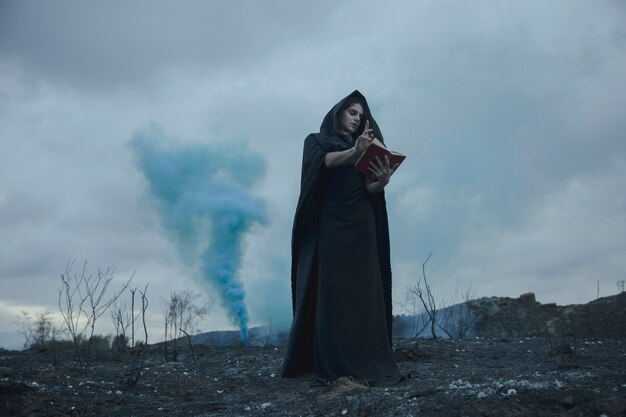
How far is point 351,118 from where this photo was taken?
18.6 feet

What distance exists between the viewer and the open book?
5027mm

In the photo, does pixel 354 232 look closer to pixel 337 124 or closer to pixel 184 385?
pixel 337 124

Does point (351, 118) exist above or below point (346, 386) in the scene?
above

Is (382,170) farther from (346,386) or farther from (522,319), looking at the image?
(522,319)

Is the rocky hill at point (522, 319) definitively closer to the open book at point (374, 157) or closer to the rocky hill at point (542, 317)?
the rocky hill at point (542, 317)

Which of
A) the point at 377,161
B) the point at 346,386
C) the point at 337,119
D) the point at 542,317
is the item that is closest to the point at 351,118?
the point at 337,119

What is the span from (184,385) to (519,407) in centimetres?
401

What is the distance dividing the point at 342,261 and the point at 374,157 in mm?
996

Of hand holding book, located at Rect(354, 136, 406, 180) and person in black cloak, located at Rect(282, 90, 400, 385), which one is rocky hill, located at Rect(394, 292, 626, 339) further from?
hand holding book, located at Rect(354, 136, 406, 180)

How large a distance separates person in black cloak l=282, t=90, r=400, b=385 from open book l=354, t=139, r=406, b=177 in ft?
0.14

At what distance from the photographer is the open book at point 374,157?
5.03 m

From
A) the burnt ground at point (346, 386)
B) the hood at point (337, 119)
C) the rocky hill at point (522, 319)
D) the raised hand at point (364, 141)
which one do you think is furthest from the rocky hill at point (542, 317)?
the raised hand at point (364, 141)

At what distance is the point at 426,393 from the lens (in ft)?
13.1

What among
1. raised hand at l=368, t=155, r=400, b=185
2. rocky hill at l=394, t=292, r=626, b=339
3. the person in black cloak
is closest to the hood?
the person in black cloak
